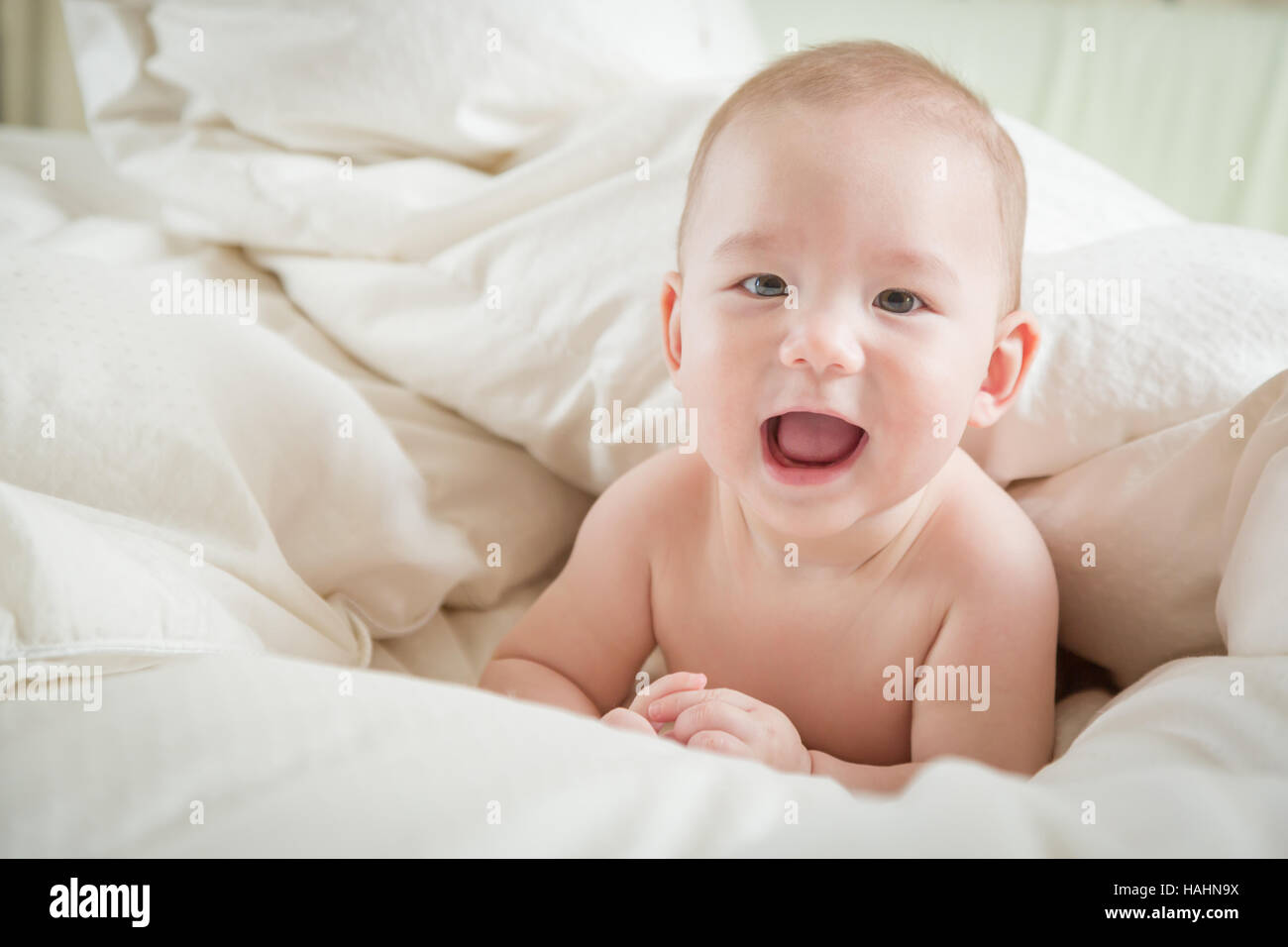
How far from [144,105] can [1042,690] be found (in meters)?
1.11

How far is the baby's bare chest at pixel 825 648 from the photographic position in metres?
0.80

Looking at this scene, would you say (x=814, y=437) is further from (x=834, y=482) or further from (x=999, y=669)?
(x=999, y=669)

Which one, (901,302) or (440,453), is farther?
(440,453)

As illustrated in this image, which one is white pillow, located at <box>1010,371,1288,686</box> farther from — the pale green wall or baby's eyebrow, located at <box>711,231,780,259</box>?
the pale green wall

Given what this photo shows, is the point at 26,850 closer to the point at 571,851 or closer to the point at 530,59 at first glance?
the point at 571,851

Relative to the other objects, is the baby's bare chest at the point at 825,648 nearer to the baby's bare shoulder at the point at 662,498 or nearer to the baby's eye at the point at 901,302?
the baby's bare shoulder at the point at 662,498

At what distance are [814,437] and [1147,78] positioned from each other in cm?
112

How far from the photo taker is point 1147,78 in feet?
5.05

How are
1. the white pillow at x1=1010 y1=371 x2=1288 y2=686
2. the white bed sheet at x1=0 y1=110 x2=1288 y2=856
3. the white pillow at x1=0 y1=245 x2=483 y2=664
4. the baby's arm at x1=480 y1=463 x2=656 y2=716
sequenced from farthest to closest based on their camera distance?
1. the baby's arm at x1=480 y1=463 x2=656 y2=716
2. the white pillow at x1=1010 y1=371 x2=1288 y2=686
3. the white pillow at x1=0 y1=245 x2=483 y2=664
4. the white bed sheet at x1=0 y1=110 x2=1288 y2=856

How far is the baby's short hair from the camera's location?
0.71 meters

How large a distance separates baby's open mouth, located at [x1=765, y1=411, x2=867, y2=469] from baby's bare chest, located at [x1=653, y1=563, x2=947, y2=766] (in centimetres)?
13

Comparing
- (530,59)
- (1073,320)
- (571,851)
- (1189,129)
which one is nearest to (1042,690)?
(1073,320)

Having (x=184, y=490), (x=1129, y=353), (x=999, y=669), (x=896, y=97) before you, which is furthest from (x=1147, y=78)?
(x=184, y=490)

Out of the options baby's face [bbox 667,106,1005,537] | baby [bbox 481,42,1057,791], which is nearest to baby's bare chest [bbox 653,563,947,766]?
baby [bbox 481,42,1057,791]
